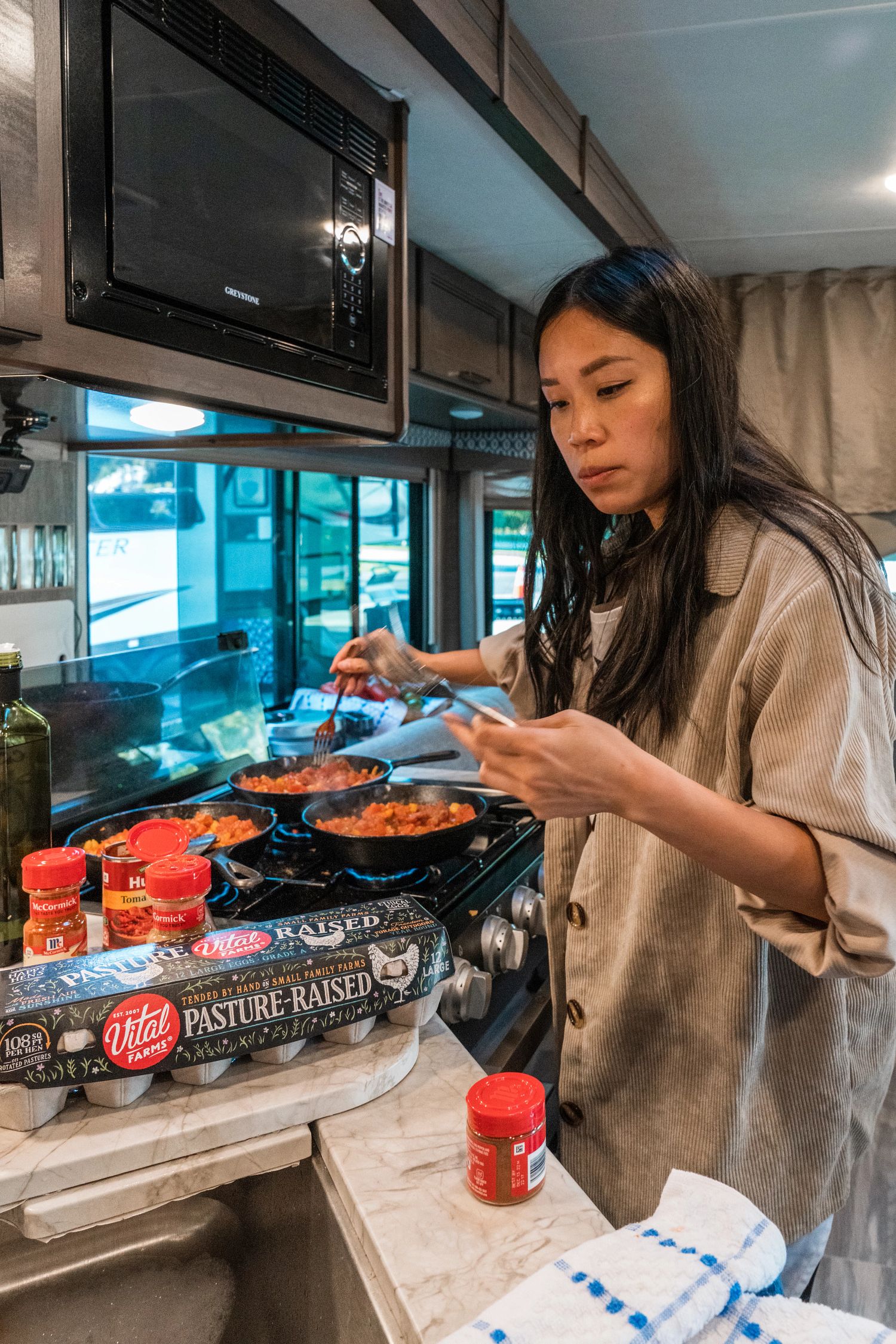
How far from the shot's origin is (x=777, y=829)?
0.89 m

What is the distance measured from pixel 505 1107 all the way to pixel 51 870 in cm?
53

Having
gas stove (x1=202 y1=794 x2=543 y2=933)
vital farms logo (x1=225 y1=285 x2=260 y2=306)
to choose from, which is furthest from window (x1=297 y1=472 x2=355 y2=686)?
vital farms logo (x1=225 y1=285 x2=260 y2=306)

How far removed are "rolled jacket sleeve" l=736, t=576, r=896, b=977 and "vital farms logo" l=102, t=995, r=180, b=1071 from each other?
0.53 m

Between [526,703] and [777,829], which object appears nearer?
[777,829]

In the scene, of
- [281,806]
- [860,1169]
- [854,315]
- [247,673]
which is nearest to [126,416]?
[281,806]

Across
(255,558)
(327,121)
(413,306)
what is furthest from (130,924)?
(255,558)

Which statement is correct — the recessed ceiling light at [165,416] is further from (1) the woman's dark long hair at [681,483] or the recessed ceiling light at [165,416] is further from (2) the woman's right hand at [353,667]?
(1) the woman's dark long hair at [681,483]

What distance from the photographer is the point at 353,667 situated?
1.61 m

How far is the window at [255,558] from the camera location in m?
2.40

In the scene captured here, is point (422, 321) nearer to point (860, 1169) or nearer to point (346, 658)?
point (346, 658)

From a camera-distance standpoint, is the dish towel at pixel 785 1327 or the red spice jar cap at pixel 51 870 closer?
the dish towel at pixel 785 1327

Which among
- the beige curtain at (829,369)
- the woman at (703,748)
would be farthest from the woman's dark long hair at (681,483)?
the beige curtain at (829,369)

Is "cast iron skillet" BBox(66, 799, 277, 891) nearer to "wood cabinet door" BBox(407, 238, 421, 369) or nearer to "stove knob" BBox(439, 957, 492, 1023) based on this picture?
"stove knob" BBox(439, 957, 492, 1023)

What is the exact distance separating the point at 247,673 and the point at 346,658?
72 centimetres
